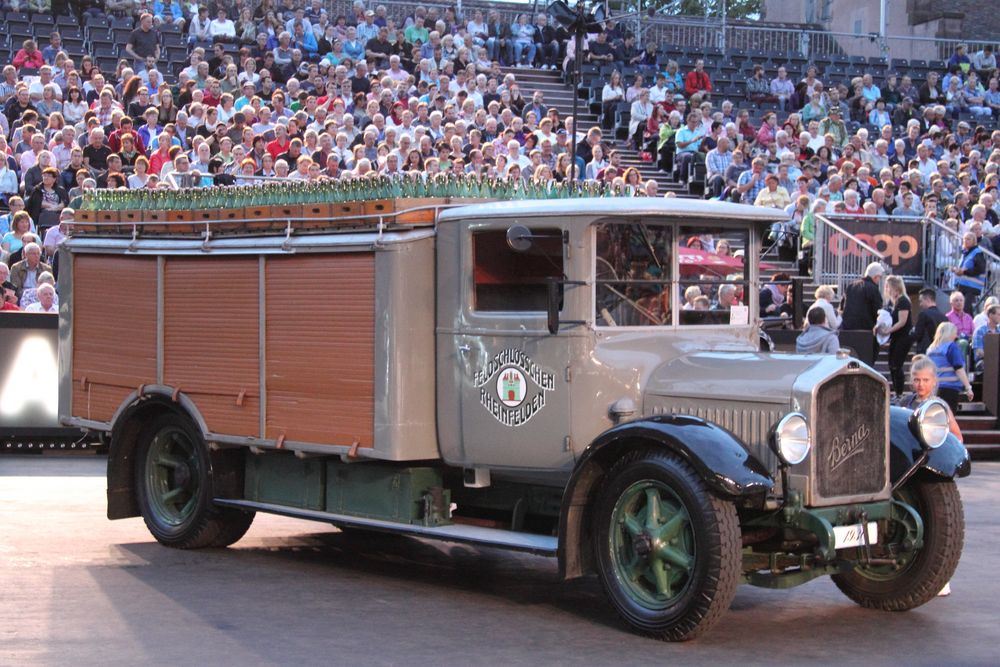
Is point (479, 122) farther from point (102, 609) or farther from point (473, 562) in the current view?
point (102, 609)

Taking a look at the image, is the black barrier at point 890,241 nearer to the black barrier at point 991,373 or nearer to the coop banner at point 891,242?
the coop banner at point 891,242

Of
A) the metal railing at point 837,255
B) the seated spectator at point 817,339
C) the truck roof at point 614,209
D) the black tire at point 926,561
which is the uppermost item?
the metal railing at point 837,255

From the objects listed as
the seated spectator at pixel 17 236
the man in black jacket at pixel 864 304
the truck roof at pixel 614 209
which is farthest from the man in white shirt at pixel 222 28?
the truck roof at pixel 614 209

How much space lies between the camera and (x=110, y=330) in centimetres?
1064

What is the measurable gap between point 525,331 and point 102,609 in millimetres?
2789

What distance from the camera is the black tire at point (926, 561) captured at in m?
8.05

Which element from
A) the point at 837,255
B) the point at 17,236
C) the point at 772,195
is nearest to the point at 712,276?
the point at 17,236

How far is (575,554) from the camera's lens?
7.78 meters

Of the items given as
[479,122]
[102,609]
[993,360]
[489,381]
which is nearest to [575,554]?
[489,381]

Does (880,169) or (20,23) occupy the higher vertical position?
(20,23)

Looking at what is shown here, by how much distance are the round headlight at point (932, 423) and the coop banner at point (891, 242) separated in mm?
11901

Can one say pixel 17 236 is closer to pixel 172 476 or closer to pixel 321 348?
pixel 172 476

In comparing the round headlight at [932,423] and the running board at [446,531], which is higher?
the round headlight at [932,423]

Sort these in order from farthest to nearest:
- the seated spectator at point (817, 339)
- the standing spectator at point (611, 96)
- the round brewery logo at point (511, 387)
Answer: the standing spectator at point (611, 96), the seated spectator at point (817, 339), the round brewery logo at point (511, 387)
